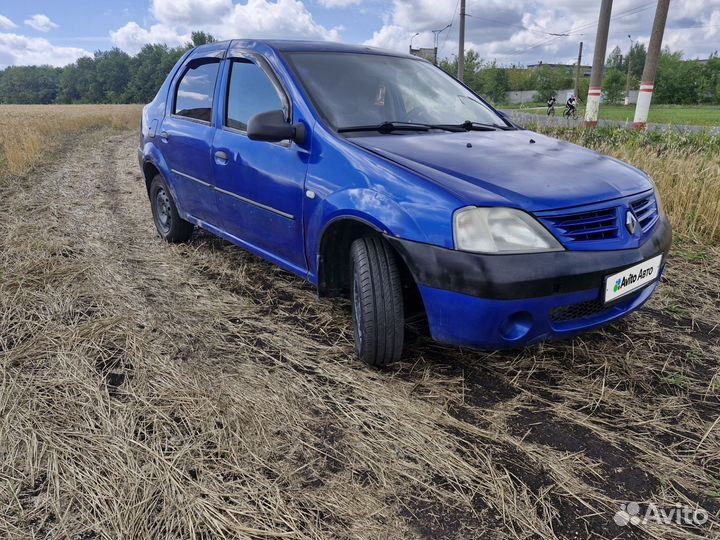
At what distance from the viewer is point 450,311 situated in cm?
207

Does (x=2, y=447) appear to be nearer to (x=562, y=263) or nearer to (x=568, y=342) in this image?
(x=562, y=263)

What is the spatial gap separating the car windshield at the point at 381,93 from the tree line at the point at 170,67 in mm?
61737

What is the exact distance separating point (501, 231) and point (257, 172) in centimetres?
155

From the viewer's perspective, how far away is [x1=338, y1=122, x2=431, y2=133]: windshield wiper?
2.65m

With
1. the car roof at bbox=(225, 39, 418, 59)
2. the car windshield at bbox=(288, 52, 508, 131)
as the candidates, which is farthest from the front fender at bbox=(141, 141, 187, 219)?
the car windshield at bbox=(288, 52, 508, 131)

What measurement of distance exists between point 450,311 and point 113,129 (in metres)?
21.2

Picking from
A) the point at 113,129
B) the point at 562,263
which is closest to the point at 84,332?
the point at 562,263

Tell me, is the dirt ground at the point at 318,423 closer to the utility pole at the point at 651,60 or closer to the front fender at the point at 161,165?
the front fender at the point at 161,165

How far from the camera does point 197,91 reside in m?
3.82

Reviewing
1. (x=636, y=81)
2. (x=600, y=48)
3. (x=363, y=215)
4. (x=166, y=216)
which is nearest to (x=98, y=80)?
(x=636, y=81)

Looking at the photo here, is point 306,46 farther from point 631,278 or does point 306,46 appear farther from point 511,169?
point 631,278

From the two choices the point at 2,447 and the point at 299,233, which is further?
the point at 299,233

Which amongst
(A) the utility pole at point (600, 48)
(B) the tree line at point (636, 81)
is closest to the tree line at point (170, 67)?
(B) the tree line at point (636, 81)

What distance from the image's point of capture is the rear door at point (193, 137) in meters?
3.54
